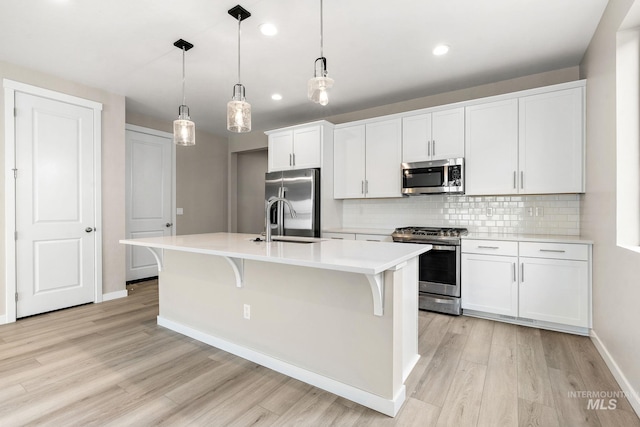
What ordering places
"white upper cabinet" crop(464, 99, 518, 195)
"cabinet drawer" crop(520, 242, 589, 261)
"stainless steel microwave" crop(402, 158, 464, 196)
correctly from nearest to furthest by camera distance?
"cabinet drawer" crop(520, 242, 589, 261) < "white upper cabinet" crop(464, 99, 518, 195) < "stainless steel microwave" crop(402, 158, 464, 196)

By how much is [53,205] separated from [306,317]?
3248 millimetres

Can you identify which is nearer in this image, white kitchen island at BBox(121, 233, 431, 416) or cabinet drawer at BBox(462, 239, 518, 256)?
white kitchen island at BBox(121, 233, 431, 416)

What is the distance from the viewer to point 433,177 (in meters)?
3.61

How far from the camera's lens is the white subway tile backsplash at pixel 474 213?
325 cm

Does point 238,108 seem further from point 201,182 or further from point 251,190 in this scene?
point 251,190

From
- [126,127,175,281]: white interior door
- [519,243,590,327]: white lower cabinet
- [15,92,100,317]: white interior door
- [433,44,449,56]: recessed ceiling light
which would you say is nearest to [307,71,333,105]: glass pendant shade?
[433,44,449,56]: recessed ceiling light

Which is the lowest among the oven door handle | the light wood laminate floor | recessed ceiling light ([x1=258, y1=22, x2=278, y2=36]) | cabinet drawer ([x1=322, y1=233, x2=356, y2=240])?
the light wood laminate floor

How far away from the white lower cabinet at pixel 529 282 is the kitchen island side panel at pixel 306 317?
4.79ft

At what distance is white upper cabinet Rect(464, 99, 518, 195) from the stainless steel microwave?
0.10 metres

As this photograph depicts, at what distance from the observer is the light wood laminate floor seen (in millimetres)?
1690

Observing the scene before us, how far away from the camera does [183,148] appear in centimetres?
541

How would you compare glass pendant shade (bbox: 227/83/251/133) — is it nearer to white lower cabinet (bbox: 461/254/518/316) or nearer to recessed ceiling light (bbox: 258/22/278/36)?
recessed ceiling light (bbox: 258/22/278/36)

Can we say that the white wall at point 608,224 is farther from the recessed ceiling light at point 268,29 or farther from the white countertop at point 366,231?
the recessed ceiling light at point 268,29

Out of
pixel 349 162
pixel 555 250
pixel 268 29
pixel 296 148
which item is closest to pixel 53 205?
pixel 296 148
